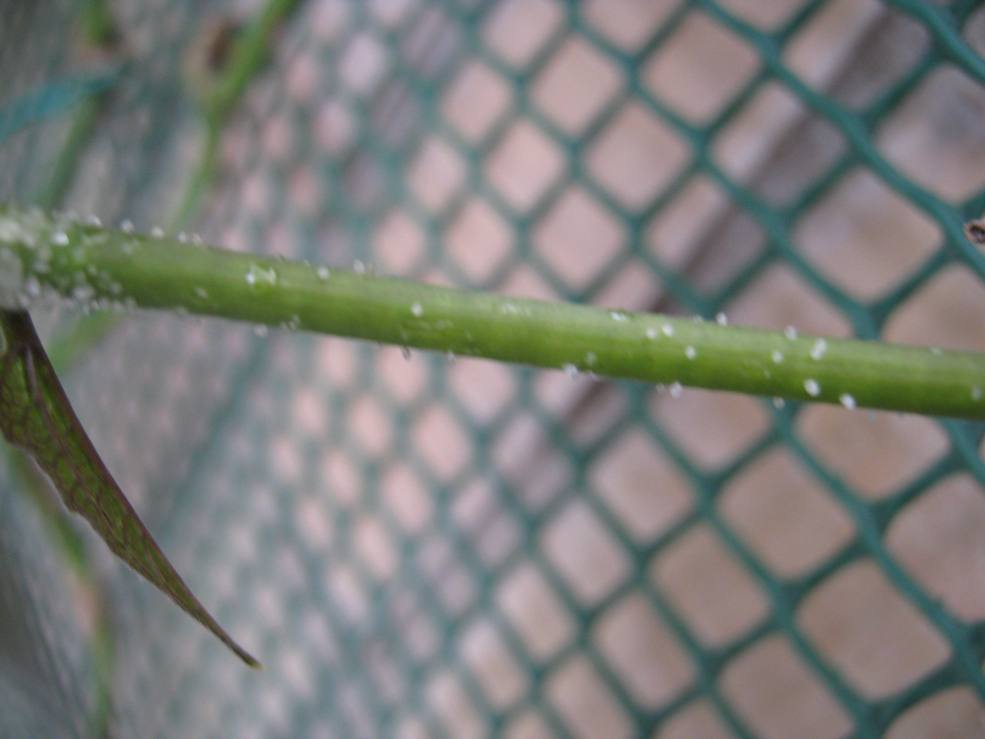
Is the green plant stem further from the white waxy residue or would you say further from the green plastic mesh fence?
the green plastic mesh fence

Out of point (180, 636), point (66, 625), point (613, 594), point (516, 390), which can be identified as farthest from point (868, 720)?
point (66, 625)

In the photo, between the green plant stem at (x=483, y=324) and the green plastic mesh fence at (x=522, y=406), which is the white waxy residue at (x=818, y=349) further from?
the green plastic mesh fence at (x=522, y=406)

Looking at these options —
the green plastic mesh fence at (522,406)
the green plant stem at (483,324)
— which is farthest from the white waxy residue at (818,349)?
the green plastic mesh fence at (522,406)

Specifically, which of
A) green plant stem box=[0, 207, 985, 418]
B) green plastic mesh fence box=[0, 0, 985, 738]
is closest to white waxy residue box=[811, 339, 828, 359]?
green plant stem box=[0, 207, 985, 418]

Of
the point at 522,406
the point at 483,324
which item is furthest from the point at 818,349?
the point at 522,406

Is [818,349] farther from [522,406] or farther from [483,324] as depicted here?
[522,406]

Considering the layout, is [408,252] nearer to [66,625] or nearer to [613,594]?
[613,594]
